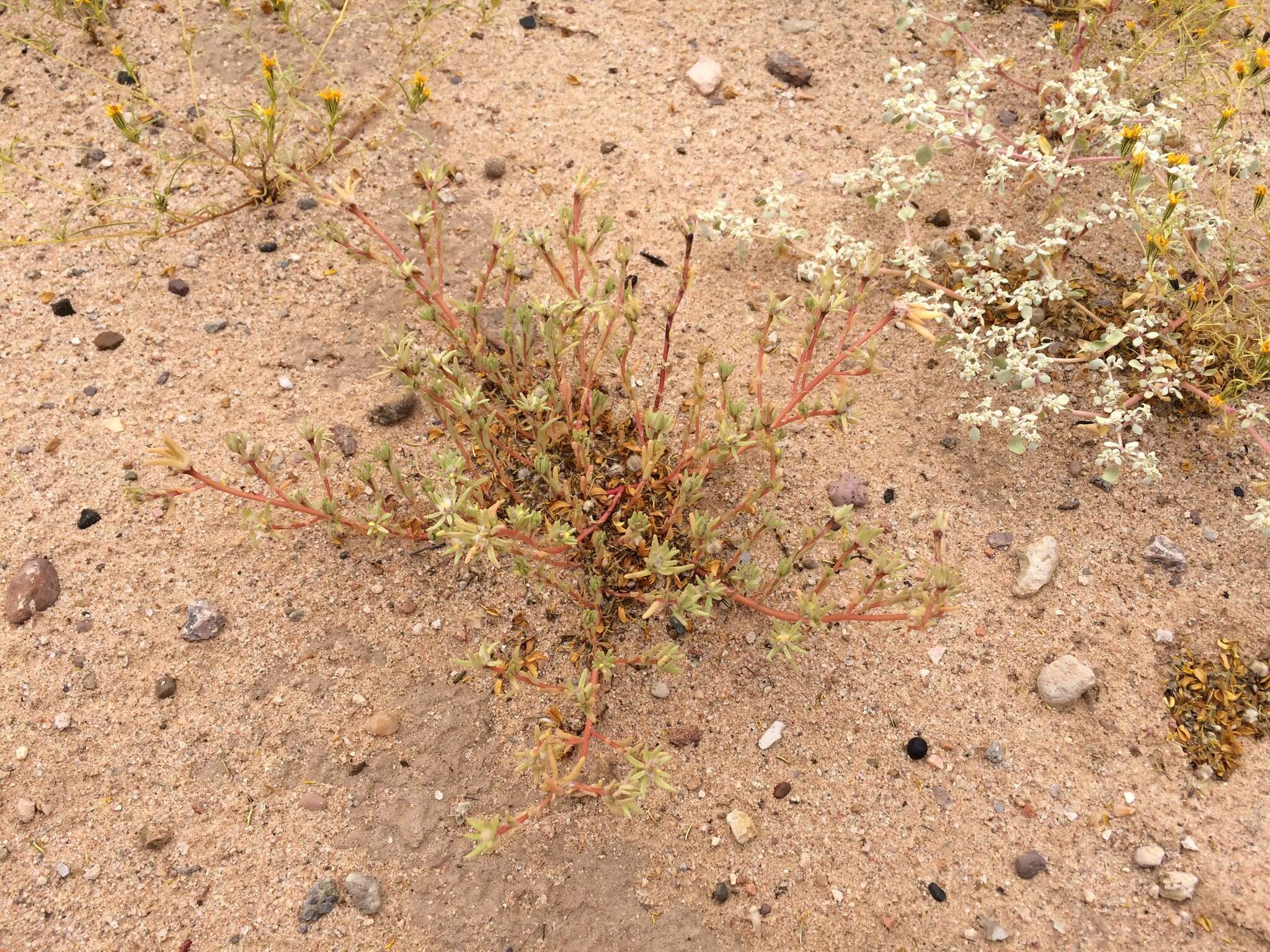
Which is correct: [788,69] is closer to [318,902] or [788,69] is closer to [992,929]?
[992,929]

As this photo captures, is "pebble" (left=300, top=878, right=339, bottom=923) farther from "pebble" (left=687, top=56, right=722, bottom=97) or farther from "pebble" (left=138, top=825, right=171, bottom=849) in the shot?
"pebble" (left=687, top=56, right=722, bottom=97)

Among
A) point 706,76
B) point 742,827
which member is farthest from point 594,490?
point 706,76

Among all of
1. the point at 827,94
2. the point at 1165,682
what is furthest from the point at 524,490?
the point at 827,94

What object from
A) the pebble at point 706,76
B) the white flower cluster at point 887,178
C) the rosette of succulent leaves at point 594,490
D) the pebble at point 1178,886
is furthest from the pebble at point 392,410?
the pebble at point 1178,886

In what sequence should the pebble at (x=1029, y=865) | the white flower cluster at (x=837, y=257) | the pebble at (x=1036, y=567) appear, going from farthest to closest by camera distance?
the white flower cluster at (x=837, y=257), the pebble at (x=1036, y=567), the pebble at (x=1029, y=865)

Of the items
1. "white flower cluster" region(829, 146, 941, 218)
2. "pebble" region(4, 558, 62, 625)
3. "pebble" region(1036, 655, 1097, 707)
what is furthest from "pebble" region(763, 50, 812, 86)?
"pebble" region(4, 558, 62, 625)

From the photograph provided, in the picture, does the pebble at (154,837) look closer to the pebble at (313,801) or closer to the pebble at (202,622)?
the pebble at (313,801)
